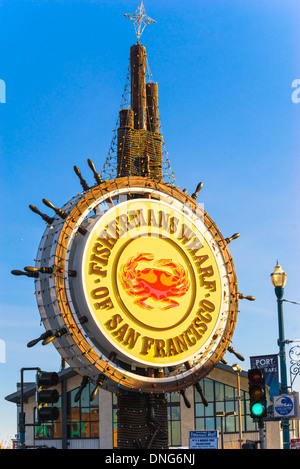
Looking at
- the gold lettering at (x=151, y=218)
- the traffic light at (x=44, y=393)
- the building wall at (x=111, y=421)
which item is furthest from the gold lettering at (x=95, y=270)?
the building wall at (x=111, y=421)

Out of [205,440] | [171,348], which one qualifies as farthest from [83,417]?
[205,440]

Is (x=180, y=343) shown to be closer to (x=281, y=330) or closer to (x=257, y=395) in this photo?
(x=281, y=330)

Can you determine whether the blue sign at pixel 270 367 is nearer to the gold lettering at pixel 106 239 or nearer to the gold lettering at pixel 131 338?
the gold lettering at pixel 131 338

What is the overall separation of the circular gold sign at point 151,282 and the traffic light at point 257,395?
9.26 m

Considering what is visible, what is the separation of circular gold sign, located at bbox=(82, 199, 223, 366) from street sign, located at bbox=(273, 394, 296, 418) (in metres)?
5.64

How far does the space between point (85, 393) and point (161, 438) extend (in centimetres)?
3129

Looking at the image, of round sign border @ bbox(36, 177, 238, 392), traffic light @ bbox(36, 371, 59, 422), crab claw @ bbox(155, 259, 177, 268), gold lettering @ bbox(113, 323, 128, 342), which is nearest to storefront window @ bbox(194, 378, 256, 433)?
round sign border @ bbox(36, 177, 238, 392)

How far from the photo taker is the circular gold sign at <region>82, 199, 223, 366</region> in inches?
1192

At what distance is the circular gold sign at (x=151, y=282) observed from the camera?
3028 cm

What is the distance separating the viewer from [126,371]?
30172mm

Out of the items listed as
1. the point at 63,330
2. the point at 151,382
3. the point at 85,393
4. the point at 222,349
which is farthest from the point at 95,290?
the point at 85,393

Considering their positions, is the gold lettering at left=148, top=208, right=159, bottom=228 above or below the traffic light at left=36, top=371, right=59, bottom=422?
above

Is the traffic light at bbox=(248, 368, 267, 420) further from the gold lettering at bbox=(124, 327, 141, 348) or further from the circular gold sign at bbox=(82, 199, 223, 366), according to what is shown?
the gold lettering at bbox=(124, 327, 141, 348)

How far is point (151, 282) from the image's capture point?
31.8 m
